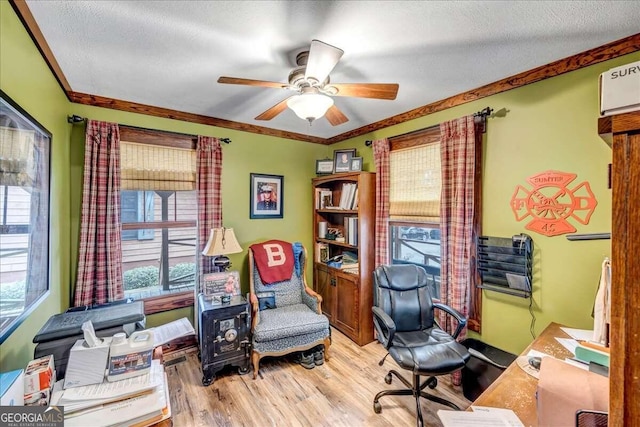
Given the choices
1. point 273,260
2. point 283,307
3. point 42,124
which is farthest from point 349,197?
point 42,124

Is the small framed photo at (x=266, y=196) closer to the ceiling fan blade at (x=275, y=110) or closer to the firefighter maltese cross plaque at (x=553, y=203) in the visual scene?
the ceiling fan blade at (x=275, y=110)

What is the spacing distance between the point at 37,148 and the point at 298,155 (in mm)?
2611

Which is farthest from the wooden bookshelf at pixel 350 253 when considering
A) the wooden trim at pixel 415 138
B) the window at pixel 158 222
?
the window at pixel 158 222

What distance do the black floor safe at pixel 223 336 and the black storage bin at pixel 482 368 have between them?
187 cm

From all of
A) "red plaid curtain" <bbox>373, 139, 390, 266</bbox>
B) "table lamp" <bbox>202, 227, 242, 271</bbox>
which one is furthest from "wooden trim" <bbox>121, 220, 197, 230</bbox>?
"red plaid curtain" <bbox>373, 139, 390, 266</bbox>


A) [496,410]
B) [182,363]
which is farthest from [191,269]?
[496,410]

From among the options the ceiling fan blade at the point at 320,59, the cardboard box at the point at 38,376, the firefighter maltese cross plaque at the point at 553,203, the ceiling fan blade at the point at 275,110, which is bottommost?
the cardboard box at the point at 38,376

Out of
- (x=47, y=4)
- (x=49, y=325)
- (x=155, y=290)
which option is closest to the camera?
(x=47, y=4)

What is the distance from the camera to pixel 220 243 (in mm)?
2658

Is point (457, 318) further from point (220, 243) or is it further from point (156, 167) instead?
point (156, 167)

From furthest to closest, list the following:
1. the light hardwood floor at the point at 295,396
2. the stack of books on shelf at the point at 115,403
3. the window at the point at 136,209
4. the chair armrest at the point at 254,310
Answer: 1. the window at the point at 136,209
2. the chair armrest at the point at 254,310
3. the light hardwood floor at the point at 295,396
4. the stack of books on shelf at the point at 115,403

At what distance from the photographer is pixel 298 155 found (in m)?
3.78

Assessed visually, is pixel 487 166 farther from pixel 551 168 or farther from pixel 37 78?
pixel 37 78

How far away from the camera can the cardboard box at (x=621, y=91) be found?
539mm
